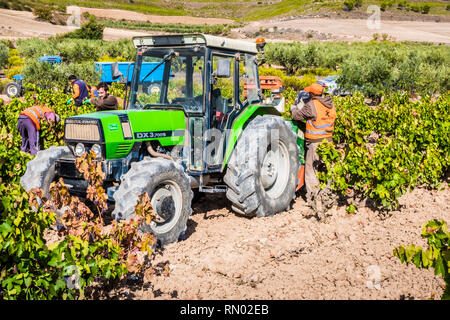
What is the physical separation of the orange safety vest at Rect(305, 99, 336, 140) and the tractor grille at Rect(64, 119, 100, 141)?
3313 mm

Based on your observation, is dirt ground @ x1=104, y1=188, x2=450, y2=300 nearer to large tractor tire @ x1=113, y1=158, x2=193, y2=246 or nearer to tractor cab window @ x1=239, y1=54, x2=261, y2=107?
large tractor tire @ x1=113, y1=158, x2=193, y2=246

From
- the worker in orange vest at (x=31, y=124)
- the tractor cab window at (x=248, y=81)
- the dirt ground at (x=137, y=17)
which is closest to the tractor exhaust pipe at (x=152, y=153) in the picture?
the tractor cab window at (x=248, y=81)

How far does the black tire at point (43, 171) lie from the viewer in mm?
5238

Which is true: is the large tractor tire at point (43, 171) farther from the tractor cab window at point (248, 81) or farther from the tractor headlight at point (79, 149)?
the tractor cab window at point (248, 81)

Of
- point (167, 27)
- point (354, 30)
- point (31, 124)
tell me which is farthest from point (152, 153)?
point (167, 27)

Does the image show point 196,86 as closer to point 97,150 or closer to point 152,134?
point 152,134

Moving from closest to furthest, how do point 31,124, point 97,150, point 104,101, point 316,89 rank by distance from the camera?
point 97,150 → point 316,89 → point 104,101 → point 31,124

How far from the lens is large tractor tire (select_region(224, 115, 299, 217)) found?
5.53 m

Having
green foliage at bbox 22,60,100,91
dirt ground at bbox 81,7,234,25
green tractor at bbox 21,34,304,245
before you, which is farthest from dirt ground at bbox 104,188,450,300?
dirt ground at bbox 81,7,234,25

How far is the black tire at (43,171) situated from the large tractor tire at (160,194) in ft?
3.90

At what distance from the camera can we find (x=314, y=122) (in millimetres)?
6703

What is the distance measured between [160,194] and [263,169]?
1.70 metres

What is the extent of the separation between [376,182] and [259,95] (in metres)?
2.08

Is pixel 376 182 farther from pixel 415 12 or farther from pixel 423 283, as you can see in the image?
pixel 415 12
